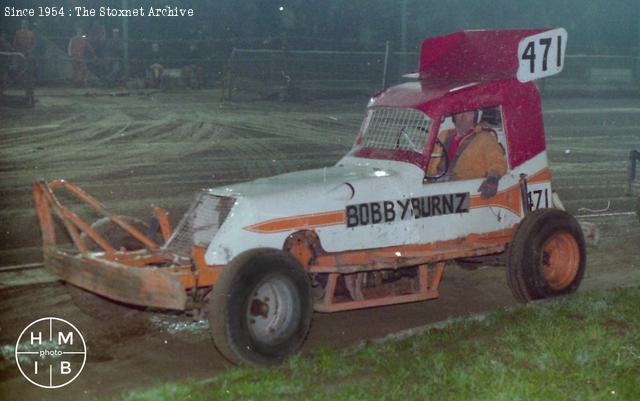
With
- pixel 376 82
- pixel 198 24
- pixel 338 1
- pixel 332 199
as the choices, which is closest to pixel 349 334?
pixel 332 199

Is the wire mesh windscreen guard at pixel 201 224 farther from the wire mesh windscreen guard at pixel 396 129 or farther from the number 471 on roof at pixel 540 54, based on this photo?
the number 471 on roof at pixel 540 54

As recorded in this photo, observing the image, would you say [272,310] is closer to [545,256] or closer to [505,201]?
[505,201]

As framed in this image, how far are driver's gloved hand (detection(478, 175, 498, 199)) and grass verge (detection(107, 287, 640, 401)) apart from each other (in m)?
1.08

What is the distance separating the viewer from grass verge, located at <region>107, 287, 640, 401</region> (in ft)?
20.3

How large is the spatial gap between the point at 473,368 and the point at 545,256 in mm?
2484

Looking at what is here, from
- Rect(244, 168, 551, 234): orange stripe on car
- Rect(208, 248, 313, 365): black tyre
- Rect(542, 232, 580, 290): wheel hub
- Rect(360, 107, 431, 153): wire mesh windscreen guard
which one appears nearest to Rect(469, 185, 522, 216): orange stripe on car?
Rect(244, 168, 551, 234): orange stripe on car

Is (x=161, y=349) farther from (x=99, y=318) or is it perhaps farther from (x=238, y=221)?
(x=238, y=221)

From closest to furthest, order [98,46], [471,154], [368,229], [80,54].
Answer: [368,229] → [471,154] → [80,54] → [98,46]

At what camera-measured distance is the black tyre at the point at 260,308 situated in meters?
6.82

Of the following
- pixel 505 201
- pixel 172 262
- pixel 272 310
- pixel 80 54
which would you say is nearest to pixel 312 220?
pixel 272 310

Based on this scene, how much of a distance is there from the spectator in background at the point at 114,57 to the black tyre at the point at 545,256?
21.6m

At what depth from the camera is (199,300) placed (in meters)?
7.25

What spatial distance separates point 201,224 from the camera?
24.7ft

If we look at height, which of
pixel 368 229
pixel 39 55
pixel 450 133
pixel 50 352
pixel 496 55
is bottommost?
pixel 50 352
